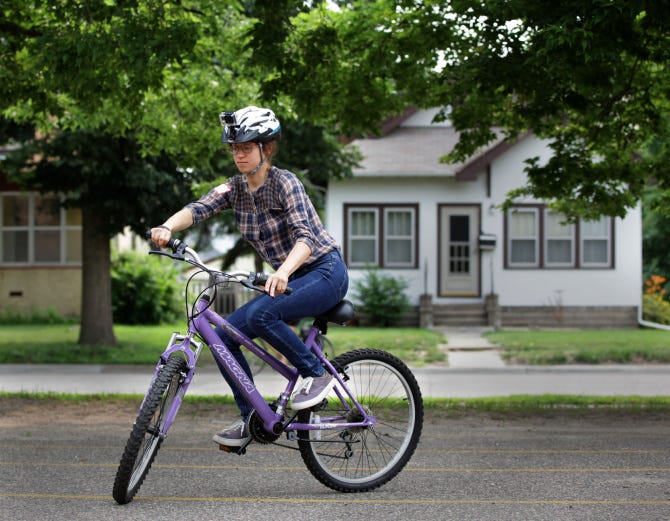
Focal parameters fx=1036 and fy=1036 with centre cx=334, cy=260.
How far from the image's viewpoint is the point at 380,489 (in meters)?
5.96

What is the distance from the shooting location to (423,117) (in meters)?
31.7

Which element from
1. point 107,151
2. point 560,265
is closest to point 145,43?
point 107,151

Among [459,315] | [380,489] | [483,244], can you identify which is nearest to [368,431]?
[380,489]

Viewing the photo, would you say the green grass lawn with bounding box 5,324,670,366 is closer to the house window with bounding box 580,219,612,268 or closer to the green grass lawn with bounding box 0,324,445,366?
the green grass lawn with bounding box 0,324,445,366

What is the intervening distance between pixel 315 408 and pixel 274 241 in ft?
3.15

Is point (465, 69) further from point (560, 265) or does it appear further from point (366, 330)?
point (560, 265)

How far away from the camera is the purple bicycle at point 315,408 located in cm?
525

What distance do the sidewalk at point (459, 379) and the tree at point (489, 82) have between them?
2.90 m

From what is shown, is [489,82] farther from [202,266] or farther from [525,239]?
[525,239]

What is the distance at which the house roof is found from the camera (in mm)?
27734

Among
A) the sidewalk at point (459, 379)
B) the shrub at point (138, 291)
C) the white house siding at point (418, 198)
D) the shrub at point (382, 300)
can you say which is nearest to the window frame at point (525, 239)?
the white house siding at point (418, 198)

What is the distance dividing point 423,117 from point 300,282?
26618 millimetres

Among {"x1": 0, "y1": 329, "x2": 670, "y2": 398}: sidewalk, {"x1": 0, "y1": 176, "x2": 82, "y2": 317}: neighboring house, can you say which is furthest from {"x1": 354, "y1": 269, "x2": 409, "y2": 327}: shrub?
{"x1": 0, "y1": 176, "x2": 82, "y2": 317}: neighboring house

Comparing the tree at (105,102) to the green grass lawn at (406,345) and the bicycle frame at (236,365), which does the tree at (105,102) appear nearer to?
the green grass lawn at (406,345)
